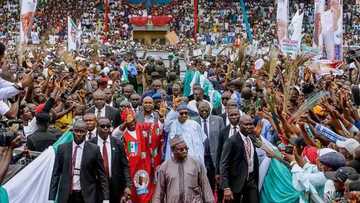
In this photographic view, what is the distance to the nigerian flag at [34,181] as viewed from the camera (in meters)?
7.70

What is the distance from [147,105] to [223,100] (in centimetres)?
228

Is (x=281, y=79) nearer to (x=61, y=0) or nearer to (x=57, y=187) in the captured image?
(x=57, y=187)

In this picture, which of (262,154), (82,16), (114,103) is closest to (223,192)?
(262,154)

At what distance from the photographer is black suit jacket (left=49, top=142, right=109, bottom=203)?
7.96 metres

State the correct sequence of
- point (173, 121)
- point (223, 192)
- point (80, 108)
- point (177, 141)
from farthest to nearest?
point (80, 108) → point (173, 121) → point (223, 192) → point (177, 141)

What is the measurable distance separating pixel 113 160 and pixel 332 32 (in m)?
9.53

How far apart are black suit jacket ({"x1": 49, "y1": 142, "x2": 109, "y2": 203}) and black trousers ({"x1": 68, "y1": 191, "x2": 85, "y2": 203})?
0.05 meters

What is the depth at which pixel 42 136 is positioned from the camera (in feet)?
29.4

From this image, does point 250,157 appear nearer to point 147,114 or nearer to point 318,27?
point 147,114

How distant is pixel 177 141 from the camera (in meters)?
7.33

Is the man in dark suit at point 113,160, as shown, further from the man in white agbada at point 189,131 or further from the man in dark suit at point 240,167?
the man in white agbada at point 189,131

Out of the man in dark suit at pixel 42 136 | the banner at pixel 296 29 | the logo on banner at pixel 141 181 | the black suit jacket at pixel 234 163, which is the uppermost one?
the banner at pixel 296 29

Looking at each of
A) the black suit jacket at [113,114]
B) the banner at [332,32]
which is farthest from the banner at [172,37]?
the black suit jacket at [113,114]

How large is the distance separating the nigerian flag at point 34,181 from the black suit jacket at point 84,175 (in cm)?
9
